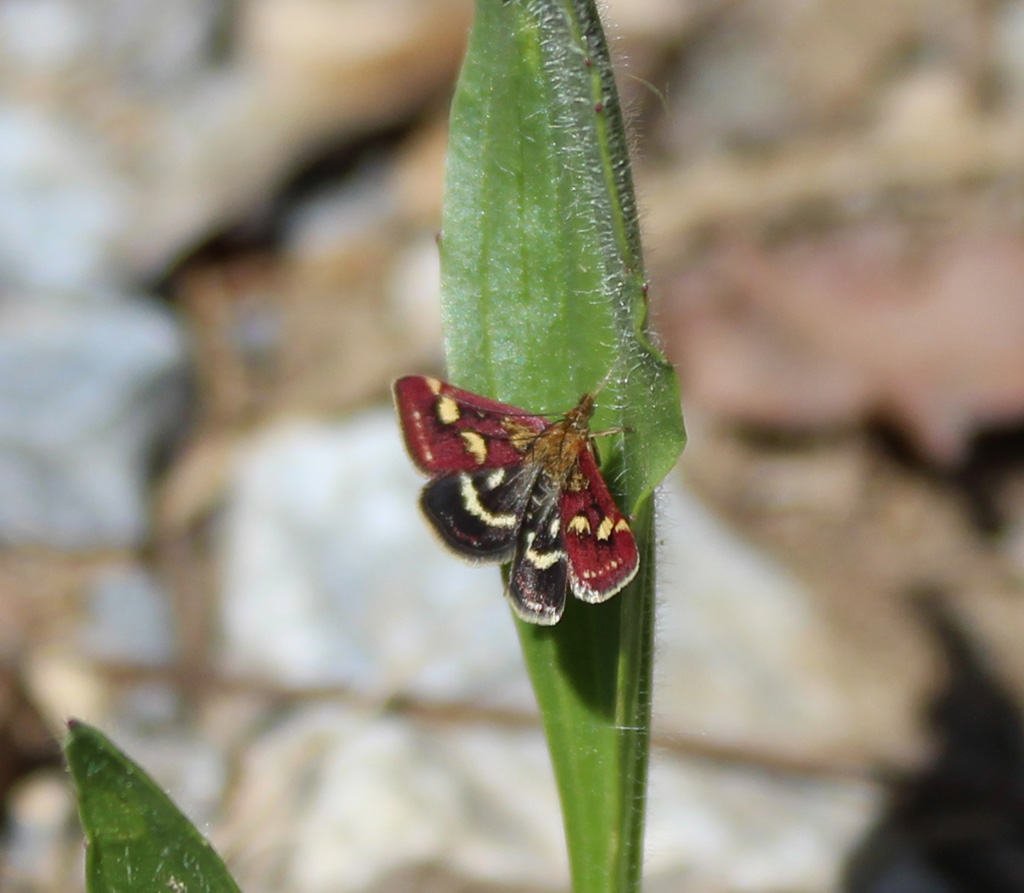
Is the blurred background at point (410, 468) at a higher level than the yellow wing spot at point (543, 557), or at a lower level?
higher

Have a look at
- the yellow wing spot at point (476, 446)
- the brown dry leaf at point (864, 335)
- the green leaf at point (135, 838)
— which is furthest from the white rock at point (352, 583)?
the green leaf at point (135, 838)

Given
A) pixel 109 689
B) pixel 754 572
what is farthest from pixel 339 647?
pixel 754 572

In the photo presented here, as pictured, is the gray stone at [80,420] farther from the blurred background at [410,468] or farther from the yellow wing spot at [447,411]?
the yellow wing spot at [447,411]

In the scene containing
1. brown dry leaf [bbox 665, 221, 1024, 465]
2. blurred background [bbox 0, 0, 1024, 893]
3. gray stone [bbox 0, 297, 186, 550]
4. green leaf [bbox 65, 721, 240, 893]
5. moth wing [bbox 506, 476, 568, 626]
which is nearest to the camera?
green leaf [bbox 65, 721, 240, 893]

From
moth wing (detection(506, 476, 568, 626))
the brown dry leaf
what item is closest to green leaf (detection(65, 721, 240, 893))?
moth wing (detection(506, 476, 568, 626))

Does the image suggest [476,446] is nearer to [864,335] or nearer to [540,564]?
[540,564]

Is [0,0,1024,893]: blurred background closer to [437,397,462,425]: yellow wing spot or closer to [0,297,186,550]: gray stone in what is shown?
[0,297,186,550]: gray stone
